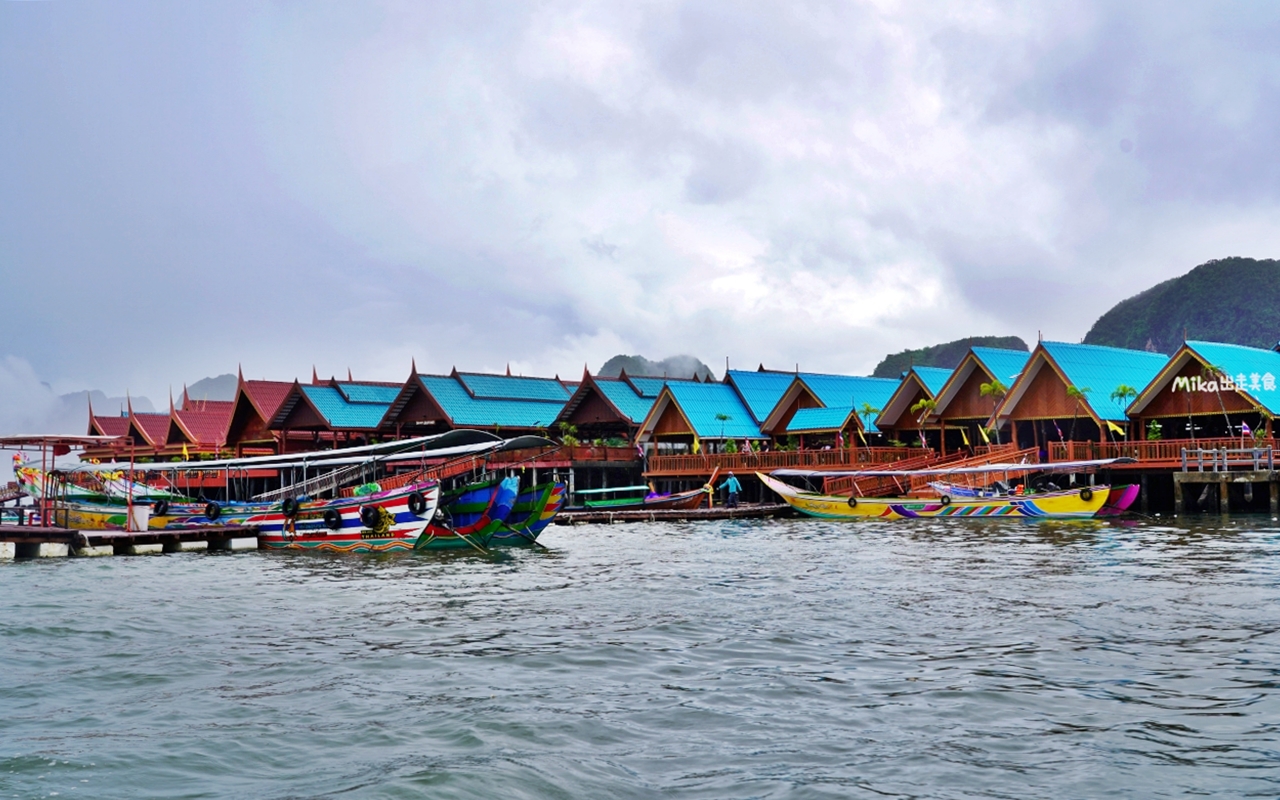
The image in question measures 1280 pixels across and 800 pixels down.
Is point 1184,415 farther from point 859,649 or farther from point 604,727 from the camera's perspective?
point 604,727

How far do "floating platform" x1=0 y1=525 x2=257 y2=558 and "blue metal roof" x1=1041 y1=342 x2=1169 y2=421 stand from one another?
28.0 metres

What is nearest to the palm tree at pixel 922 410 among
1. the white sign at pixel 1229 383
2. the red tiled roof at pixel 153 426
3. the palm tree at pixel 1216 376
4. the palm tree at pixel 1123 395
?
the palm tree at pixel 1123 395

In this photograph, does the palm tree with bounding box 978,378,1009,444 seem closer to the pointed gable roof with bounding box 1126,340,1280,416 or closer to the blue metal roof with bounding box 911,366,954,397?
the blue metal roof with bounding box 911,366,954,397

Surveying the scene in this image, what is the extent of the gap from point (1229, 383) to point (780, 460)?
16357 millimetres

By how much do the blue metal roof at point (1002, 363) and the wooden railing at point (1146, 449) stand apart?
5.65m

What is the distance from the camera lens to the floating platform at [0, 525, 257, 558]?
2744 centimetres

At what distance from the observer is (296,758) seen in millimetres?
8961

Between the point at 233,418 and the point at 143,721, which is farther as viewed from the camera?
the point at 233,418

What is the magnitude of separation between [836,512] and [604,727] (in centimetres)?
3283

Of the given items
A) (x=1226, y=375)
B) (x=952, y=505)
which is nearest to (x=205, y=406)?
(x=952, y=505)

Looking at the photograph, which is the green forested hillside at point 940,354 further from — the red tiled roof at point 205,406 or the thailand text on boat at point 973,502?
the thailand text on boat at point 973,502

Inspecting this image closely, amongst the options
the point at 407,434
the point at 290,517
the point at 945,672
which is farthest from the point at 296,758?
the point at 407,434

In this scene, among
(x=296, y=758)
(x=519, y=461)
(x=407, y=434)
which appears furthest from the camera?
(x=407, y=434)

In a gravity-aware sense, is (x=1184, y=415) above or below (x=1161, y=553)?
above
